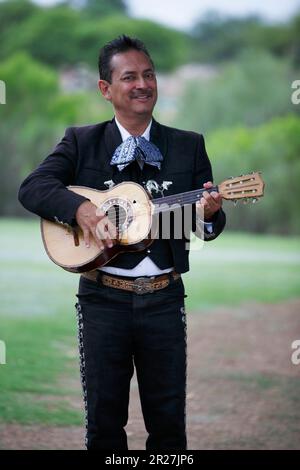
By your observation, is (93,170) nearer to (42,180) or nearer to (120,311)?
(42,180)

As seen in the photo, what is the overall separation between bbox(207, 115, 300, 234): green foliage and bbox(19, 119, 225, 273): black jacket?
7.55m

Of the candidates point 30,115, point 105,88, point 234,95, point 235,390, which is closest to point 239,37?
point 234,95

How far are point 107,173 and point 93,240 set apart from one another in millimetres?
270

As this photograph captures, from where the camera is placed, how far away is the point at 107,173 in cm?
316

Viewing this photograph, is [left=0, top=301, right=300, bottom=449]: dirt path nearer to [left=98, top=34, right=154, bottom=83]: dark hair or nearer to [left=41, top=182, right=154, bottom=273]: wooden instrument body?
[left=41, top=182, right=154, bottom=273]: wooden instrument body

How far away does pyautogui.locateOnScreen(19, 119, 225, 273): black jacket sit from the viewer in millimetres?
3068

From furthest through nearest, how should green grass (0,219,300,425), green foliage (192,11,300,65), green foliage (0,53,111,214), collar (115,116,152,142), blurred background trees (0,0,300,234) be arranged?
green foliage (0,53,111,214)
blurred background trees (0,0,300,234)
green foliage (192,11,300,65)
green grass (0,219,300,425)
collar (115,116,152,142)

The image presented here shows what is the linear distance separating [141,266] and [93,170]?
1.38 ft

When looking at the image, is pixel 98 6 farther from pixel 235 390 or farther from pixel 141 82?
pixel 141 82

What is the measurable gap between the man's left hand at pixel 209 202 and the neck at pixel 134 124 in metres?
0.37

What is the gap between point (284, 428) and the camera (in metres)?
4.79

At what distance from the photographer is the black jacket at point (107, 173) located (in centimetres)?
307

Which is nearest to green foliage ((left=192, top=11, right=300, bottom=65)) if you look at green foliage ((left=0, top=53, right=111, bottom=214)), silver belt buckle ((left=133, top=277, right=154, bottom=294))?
green foliage ((left=0, top=53, right=111, bottom=214))

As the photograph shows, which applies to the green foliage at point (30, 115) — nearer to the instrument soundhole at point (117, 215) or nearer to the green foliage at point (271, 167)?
the green foliage at point (271, 167)
